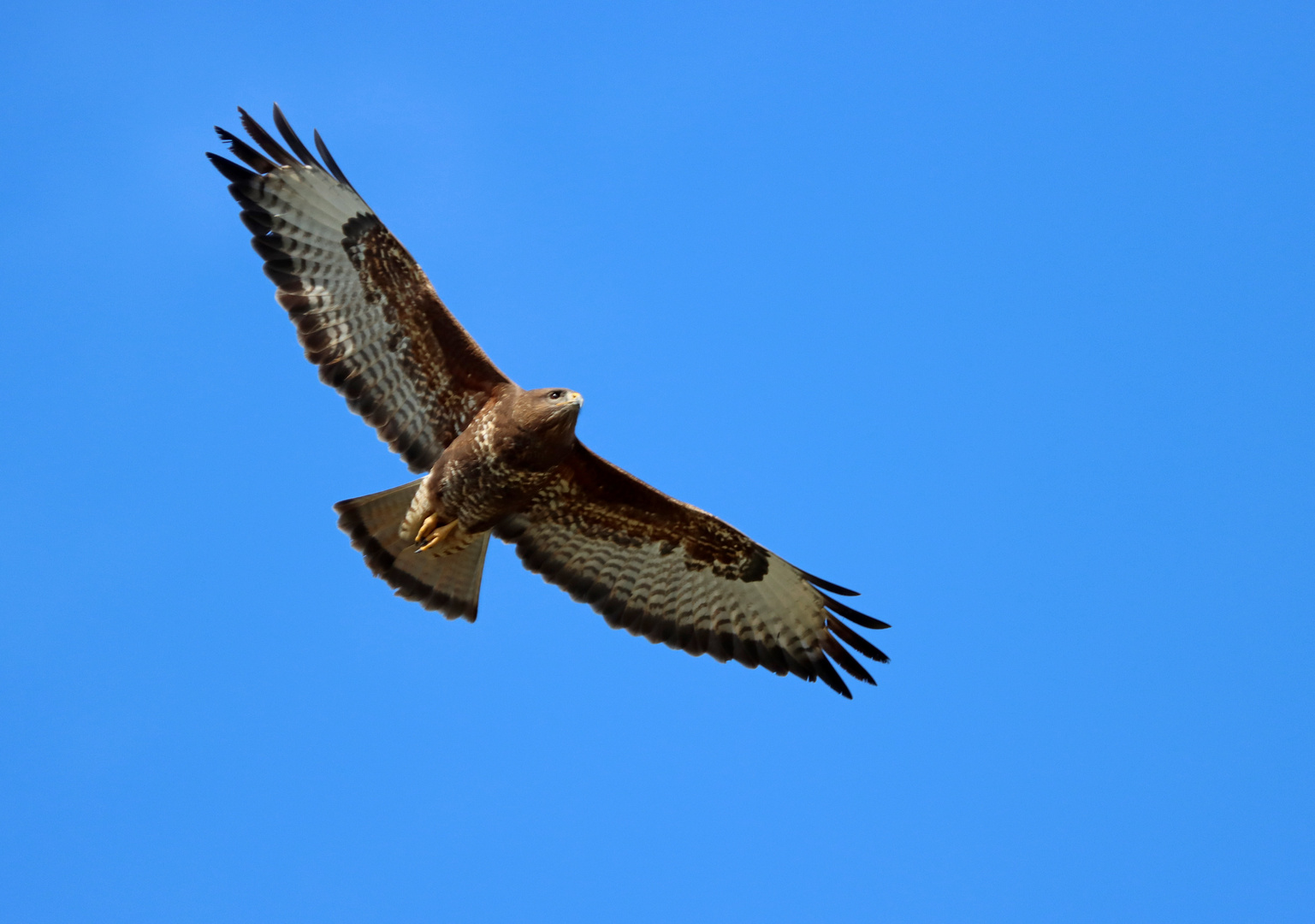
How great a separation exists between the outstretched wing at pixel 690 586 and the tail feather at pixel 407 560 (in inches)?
17.2

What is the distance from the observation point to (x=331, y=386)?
33.0ft

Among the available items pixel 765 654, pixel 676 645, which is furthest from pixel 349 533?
pixel 765 654

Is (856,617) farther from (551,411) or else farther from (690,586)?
(551,411)

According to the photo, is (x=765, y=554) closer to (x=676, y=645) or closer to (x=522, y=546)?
(x=676, y=645)

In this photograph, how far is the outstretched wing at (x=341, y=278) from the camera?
32.4ft

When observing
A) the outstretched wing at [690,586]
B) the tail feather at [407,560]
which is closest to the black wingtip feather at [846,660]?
the outstretched wing at [690,586]

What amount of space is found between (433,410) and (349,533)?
1.16m

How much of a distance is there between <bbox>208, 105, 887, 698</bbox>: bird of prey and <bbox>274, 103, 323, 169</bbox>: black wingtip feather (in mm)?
12

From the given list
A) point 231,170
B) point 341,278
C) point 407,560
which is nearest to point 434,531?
point 407,560

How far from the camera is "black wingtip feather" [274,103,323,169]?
9906 millimetres

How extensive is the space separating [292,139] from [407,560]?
320cm

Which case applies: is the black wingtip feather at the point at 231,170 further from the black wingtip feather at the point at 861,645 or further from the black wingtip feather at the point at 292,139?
the black wingtip feather at the point at 861,645

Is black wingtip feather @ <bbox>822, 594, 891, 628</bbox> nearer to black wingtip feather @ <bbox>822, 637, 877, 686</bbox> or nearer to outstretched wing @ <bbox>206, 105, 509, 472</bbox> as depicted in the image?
black wingtip feather @ <bbox>822, 637, 877, 686</bbox>

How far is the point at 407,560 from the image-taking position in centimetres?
1048
